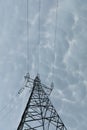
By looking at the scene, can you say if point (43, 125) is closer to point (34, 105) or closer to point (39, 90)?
point (34, 105)

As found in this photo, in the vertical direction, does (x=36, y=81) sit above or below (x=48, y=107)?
above

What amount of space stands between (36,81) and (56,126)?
259 inches

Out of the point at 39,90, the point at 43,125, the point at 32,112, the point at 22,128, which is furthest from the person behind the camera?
the point at 39,90

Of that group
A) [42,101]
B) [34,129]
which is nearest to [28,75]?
[42,101]

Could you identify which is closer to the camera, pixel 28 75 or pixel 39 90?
pixel 39 90

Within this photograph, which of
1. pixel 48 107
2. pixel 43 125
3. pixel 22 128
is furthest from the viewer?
pixel 48 107

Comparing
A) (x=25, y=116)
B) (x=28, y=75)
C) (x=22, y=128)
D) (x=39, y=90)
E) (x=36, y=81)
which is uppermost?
(x=28, y=75)

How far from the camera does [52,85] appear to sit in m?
23.7

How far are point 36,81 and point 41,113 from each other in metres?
5.85

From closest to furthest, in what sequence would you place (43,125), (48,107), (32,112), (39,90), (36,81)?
(43,125)
(32,112)
(48,107)
(39,90)
(36,81)

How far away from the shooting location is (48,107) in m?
16.2

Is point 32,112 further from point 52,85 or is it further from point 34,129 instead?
point 52,85

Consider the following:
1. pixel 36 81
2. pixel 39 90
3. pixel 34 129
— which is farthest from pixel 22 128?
pixel 36 81

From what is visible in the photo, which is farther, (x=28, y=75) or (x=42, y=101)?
(x=28, y=75)
